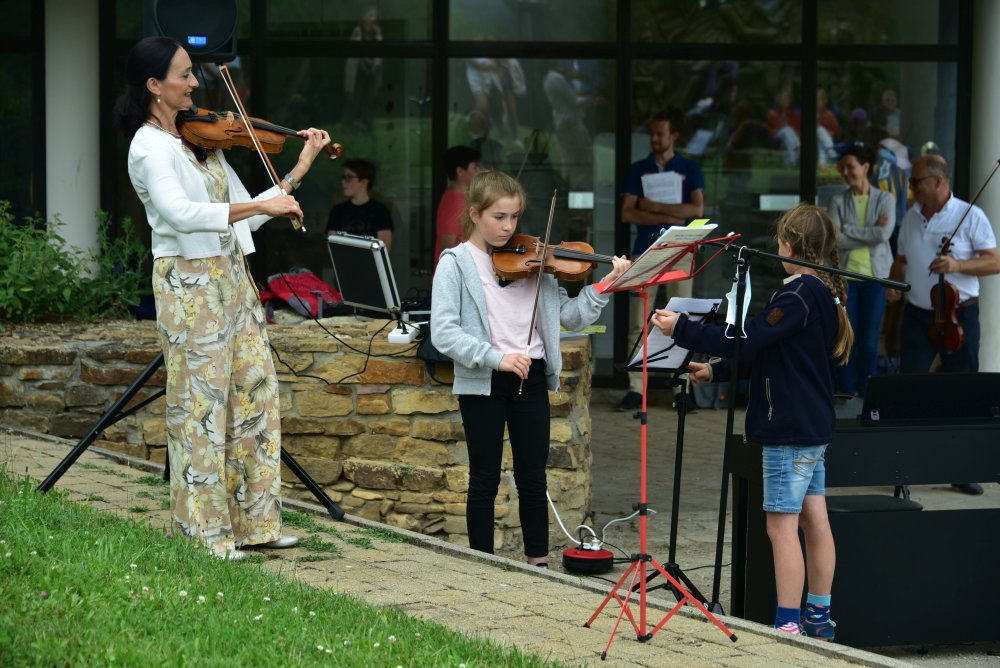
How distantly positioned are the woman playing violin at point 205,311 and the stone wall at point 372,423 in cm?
191

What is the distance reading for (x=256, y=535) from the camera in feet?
18.8

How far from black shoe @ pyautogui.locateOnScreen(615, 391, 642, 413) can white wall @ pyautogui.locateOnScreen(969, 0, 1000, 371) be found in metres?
2.63

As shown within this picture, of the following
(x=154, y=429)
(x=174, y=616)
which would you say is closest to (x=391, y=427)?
(x=154, y=429)

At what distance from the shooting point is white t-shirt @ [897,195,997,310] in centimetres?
883

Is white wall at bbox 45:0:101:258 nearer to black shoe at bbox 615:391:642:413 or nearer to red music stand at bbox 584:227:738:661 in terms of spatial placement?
black shoe at bbox 615:391:642:413

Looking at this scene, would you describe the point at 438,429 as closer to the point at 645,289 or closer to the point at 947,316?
the point at 645,289

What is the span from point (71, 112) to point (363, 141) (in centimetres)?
232

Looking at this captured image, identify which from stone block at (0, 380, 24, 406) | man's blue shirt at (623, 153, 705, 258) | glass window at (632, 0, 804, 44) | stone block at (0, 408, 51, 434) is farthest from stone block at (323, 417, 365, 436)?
glass window at (632, 0, 804, 44)

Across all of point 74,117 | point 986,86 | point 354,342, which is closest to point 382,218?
point 74,117

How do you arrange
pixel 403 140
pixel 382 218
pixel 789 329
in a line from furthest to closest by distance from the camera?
pixel 403 140, pixel 382 218, pixel 789 329

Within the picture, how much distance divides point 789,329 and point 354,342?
10.1ft

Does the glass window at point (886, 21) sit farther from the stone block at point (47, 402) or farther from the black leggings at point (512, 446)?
the black leggings at point (512, 446)

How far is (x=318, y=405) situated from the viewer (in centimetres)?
770

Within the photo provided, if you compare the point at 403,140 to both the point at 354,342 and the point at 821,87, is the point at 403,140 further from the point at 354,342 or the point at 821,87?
the point at 354,342
